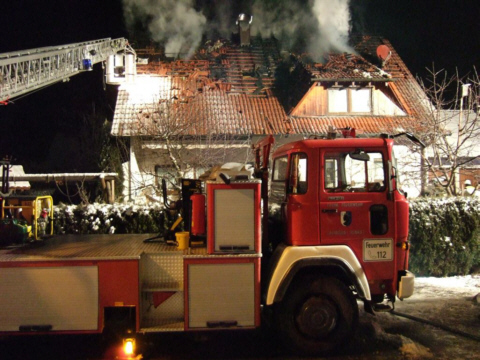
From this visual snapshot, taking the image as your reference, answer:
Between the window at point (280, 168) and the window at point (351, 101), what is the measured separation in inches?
395

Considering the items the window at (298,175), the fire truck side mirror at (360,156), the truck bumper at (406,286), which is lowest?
the truck bumper at (406,286)

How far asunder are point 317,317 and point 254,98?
38.6 feet

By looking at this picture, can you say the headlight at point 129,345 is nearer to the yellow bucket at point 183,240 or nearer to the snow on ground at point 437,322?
the yellow bucket at point 183,240

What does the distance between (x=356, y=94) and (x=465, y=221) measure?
7.79m

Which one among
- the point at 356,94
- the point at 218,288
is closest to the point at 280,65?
the point at 356,94

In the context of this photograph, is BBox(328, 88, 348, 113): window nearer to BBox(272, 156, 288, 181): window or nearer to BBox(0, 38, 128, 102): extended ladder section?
BBox(0, 38, 128, 102): extended ladder section

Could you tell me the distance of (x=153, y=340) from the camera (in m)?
5.89

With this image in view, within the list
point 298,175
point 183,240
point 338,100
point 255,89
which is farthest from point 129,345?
point 338,100

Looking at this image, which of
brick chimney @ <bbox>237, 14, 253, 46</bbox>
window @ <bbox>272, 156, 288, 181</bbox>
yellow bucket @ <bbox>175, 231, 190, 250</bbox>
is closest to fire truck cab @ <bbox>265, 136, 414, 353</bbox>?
window @ <bbox>272, 156, 288, 181</bbox>

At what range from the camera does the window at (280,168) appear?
5756 millimetres

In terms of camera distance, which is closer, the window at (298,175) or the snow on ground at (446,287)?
the window at (298,175)

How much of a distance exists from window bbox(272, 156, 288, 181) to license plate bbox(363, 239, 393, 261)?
1.39 meters

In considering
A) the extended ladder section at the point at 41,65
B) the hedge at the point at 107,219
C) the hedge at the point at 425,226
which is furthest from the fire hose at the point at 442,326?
the extended ladder section at the point at 41,65

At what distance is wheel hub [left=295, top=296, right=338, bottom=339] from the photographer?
5230 millimetres
